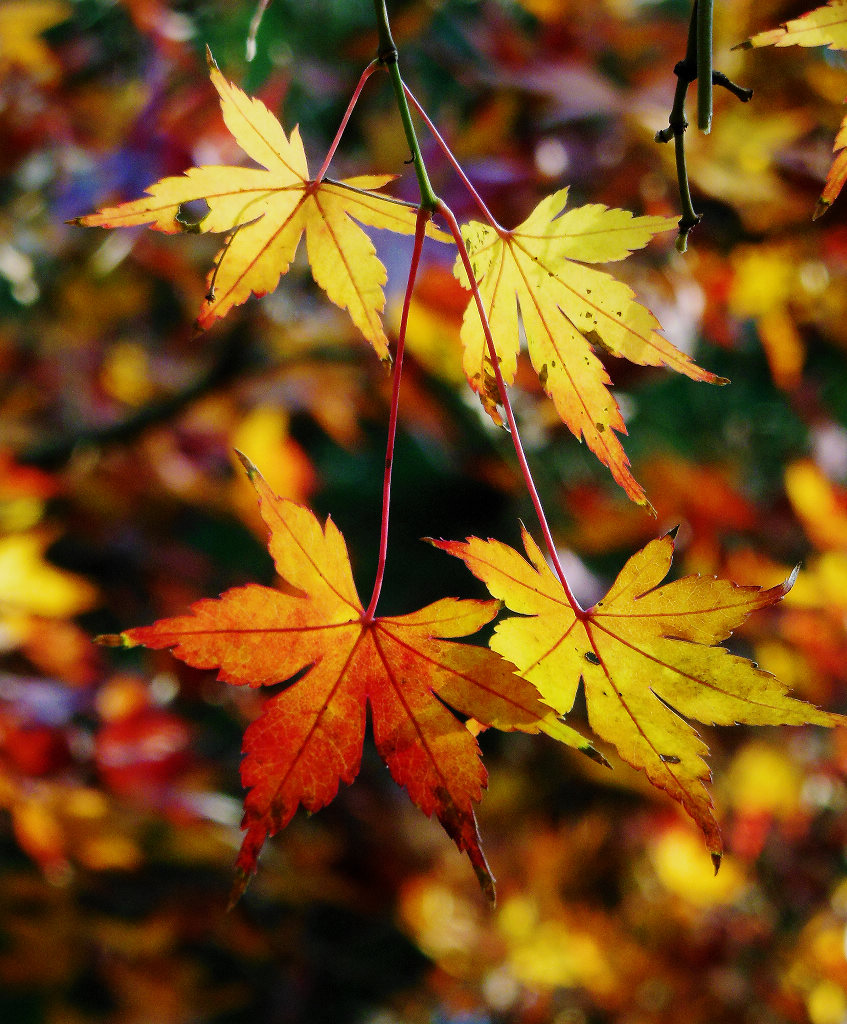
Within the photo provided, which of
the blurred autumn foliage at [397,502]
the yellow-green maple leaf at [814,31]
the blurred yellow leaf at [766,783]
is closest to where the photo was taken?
the yellow-green maple leaf at [814,31]

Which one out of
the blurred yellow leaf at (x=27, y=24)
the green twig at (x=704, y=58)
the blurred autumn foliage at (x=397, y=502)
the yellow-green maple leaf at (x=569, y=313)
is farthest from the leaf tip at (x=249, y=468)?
the blurred yellow leaf at (x=27, y=24)

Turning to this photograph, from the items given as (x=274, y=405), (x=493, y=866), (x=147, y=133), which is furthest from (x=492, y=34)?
(x=493, y=866)

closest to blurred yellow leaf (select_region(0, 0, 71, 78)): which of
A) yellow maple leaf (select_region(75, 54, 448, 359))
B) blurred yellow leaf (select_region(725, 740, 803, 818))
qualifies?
yellow maple leaf (select_region(75, 54, 448, 359))

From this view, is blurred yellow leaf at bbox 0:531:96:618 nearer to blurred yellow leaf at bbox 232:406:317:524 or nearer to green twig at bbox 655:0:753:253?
blurred yellow leaf at bbox 232:406:317:524

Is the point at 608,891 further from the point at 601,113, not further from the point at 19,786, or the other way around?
the point at 601,113

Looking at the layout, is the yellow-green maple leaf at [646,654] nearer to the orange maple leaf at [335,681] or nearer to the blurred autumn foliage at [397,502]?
the orange maple leaf at [335,681]

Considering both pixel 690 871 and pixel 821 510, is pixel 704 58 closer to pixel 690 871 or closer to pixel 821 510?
pixel 821 510
